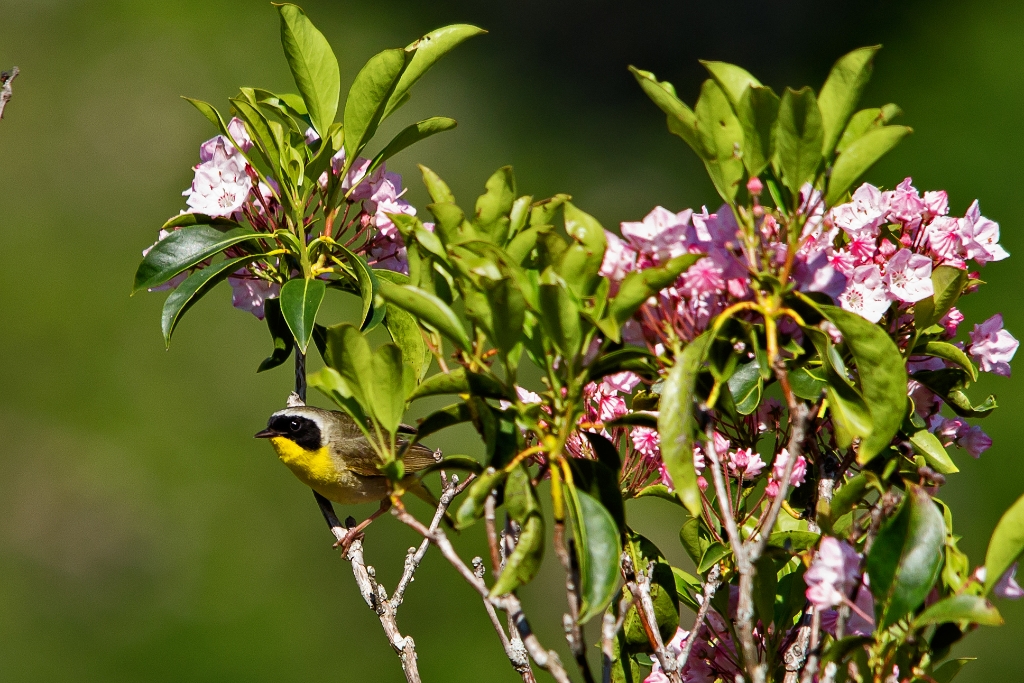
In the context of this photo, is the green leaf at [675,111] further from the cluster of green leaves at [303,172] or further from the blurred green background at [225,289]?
the blurred green background at [225,289]

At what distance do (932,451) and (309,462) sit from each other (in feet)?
5.97

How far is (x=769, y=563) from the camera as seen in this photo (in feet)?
4.24

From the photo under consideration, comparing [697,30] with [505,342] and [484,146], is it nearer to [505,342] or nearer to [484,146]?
[484,146]

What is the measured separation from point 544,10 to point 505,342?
631 centimetres

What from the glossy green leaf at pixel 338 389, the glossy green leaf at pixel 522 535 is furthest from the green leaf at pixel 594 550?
the glossy green leaf at pixel 338 389

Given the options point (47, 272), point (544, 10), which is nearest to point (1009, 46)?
point (544, 10)

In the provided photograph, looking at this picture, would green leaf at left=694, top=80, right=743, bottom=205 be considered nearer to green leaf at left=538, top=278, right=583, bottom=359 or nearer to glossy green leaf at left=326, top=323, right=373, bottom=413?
green leaf at left=538, top=278, right=583, bottom=359

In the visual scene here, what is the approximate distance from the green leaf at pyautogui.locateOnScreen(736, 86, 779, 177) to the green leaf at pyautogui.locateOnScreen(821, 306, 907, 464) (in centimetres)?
16

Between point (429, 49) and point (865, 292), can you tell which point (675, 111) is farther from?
point (429, 49)

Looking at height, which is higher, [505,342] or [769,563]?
[505,342]

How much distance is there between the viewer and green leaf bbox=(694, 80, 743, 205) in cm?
112

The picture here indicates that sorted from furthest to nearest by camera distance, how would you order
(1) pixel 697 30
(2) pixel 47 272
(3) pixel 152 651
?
(1) pixel 697 30 → (2) pixel 47 272 → (3) pixel 152 651

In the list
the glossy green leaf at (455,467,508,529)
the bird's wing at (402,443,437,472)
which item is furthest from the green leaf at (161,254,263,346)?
the bird's wing at (402,443,437,472)

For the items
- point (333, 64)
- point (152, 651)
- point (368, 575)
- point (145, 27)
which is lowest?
point (152, 651)
